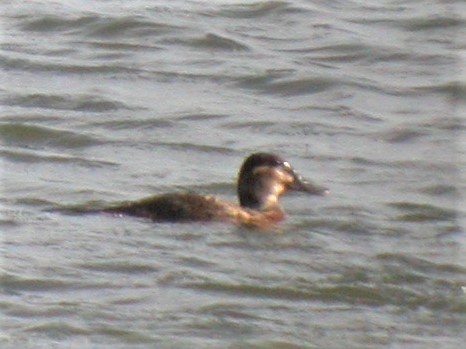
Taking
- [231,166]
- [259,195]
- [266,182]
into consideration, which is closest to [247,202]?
[259,195]

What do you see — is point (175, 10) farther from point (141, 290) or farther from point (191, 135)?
point (141, 290)

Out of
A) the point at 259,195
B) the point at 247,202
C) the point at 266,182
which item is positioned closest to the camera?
the point at 266,182

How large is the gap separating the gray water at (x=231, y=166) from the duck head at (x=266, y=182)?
149mm

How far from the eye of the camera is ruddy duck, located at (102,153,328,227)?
1277 centimetres

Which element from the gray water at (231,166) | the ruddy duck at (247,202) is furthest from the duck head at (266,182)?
the gray water at (231,166)

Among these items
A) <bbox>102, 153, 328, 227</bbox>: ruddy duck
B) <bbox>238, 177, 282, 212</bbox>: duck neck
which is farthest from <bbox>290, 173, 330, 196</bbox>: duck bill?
<bbox>238, 177, 282, 212</bbox>: duck neck

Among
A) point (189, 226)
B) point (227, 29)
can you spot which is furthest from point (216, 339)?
point (227, 29)

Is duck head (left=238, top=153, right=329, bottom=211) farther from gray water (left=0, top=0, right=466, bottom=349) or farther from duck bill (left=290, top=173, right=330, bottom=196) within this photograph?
gray water (left=0, top=0, right=466, bottom=349)

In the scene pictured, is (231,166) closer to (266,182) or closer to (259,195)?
(259,195)

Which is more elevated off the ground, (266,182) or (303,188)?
(266,182)

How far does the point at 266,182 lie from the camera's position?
13312 mm

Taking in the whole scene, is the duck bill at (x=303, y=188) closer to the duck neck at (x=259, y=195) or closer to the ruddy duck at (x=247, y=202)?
the ruddy duck at (x=247, y=202)

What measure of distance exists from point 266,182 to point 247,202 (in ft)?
0.99

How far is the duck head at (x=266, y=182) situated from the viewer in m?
13.4
